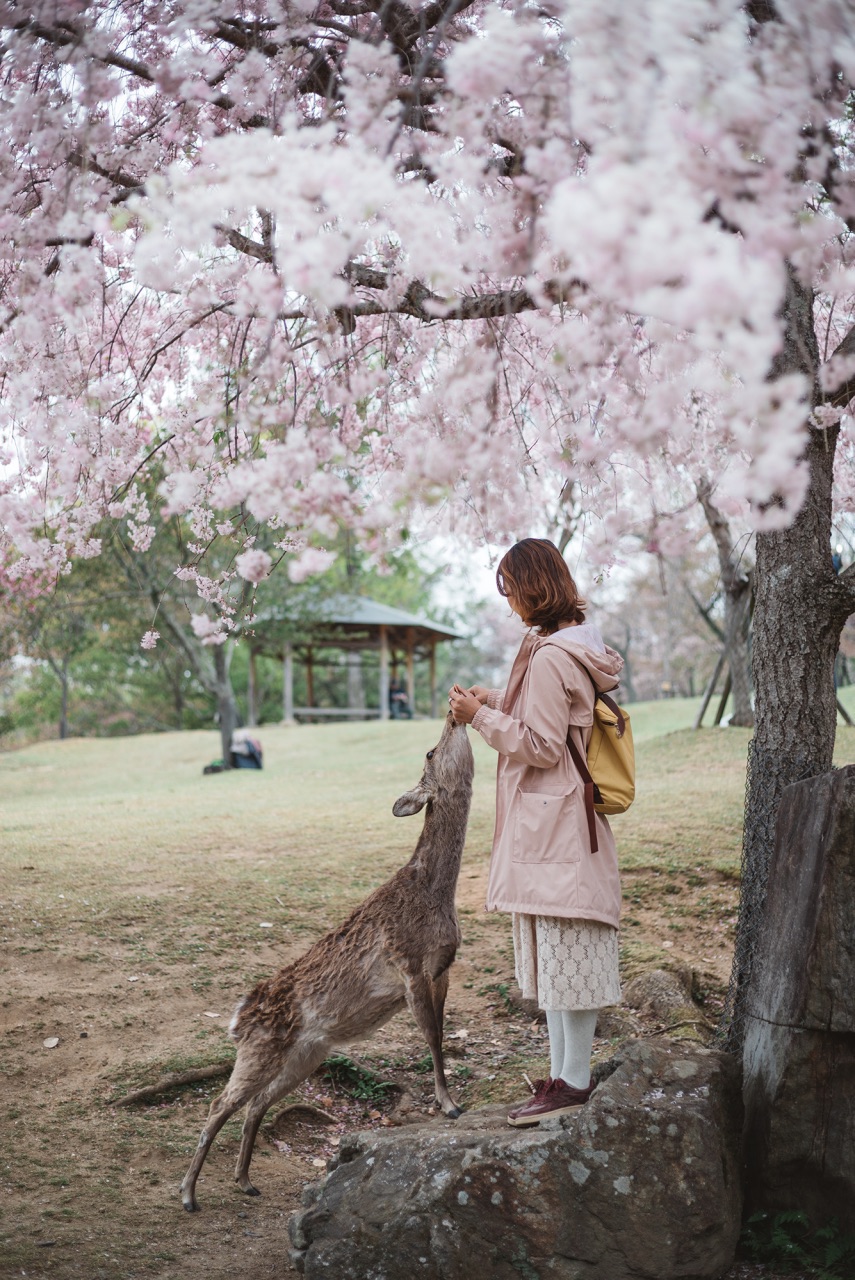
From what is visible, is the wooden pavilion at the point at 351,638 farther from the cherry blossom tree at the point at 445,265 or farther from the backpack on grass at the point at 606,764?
the backpack on grass at the point at 606,764

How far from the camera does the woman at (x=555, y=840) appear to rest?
3320 millimetres

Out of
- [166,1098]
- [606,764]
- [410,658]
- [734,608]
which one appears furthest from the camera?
[410,658]

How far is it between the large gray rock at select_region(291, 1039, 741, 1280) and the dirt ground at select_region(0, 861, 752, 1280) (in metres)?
0.49

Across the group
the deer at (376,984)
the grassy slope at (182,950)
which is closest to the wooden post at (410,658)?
the grassy slope at (182,950)

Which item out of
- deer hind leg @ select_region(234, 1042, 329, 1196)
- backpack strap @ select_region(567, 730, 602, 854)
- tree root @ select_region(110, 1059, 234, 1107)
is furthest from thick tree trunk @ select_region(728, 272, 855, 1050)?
tree root @ select_region(110, 1059, 234, 1107)

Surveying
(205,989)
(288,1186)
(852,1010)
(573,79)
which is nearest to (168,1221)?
(288,1186)

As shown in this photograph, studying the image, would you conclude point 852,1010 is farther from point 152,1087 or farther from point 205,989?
point 205,989

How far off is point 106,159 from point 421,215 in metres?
2.15

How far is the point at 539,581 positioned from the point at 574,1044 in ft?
5.00

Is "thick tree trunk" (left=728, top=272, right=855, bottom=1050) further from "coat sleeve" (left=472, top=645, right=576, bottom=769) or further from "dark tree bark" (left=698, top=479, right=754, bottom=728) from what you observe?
"dark tree bark" (left=698, top=479, right=754, bottom=728)

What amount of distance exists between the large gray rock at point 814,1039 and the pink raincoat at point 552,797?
0.59 metres

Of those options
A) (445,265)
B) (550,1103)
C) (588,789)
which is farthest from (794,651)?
(445,265)

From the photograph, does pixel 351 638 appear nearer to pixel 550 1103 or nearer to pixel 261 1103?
pixel 261 1103

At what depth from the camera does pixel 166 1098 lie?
4633 mm
